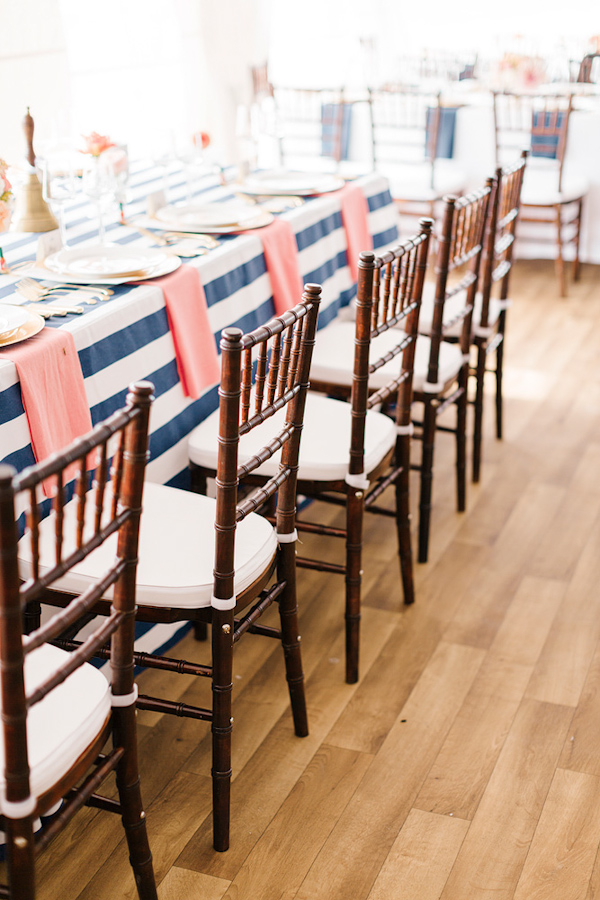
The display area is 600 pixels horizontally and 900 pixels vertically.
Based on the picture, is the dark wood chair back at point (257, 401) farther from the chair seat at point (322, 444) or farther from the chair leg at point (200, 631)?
the chair leg at point (200, 631)

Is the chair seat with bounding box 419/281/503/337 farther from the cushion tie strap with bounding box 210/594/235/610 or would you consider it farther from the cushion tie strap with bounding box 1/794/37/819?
the cushion tie strap with bounding box 1/794/37/819

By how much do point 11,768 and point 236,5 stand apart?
4374 mm

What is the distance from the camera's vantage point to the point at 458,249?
2.34m

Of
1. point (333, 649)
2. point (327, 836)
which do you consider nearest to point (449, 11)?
point (333, 649)

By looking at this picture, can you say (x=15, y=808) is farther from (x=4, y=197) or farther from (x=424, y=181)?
(x=424, y=181)

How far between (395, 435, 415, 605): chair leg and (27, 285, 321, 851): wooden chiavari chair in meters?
0.56

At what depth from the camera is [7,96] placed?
337cm

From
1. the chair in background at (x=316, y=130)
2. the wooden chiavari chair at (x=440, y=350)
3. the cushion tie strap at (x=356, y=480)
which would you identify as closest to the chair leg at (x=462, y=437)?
the wooden chiavari chair at (x=440, y=350)

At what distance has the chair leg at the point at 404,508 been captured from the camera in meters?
2.26

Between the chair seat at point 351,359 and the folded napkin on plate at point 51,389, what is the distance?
78 cm

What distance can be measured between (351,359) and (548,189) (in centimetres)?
269

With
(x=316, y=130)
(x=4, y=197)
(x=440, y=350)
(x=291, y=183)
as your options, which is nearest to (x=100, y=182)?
(x=4, y=197)

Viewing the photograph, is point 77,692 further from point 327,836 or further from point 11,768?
point 327,836

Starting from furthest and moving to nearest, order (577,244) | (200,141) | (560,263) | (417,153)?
(417,153) → (577,244) → (560,263) → (200,141)
